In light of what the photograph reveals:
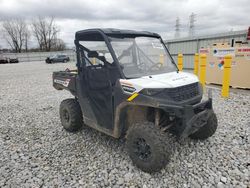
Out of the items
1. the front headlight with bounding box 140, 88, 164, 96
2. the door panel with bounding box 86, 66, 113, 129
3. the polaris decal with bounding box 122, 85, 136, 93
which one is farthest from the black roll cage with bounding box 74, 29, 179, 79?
the front headlight with bounding box 140, 88, 164, 96

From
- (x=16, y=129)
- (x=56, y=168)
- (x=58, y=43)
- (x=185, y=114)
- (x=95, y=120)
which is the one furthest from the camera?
(x=58, y=43)

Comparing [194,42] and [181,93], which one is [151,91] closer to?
[181,93]

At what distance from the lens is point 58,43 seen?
5509 centimetres

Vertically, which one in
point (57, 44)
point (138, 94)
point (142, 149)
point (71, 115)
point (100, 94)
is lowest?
point (142, 149)

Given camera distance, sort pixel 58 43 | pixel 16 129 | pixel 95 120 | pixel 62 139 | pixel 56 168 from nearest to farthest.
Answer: pixel 56 168
pixel 95 120
pixel 62 139
pixel 16 129
pixel 58 43

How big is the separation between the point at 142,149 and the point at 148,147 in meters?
0.10

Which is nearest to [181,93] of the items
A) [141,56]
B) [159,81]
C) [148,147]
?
[159,81]

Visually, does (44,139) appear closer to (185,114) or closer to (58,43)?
(185,114)

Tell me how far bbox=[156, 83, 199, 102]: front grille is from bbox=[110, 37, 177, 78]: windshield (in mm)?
541

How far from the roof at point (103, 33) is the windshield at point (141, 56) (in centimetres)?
7

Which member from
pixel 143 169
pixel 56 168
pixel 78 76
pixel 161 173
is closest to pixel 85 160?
pixel 56 168

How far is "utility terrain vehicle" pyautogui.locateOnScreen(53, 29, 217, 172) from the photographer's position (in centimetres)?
267

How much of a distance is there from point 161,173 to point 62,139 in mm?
2086

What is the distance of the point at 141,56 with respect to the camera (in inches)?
135
